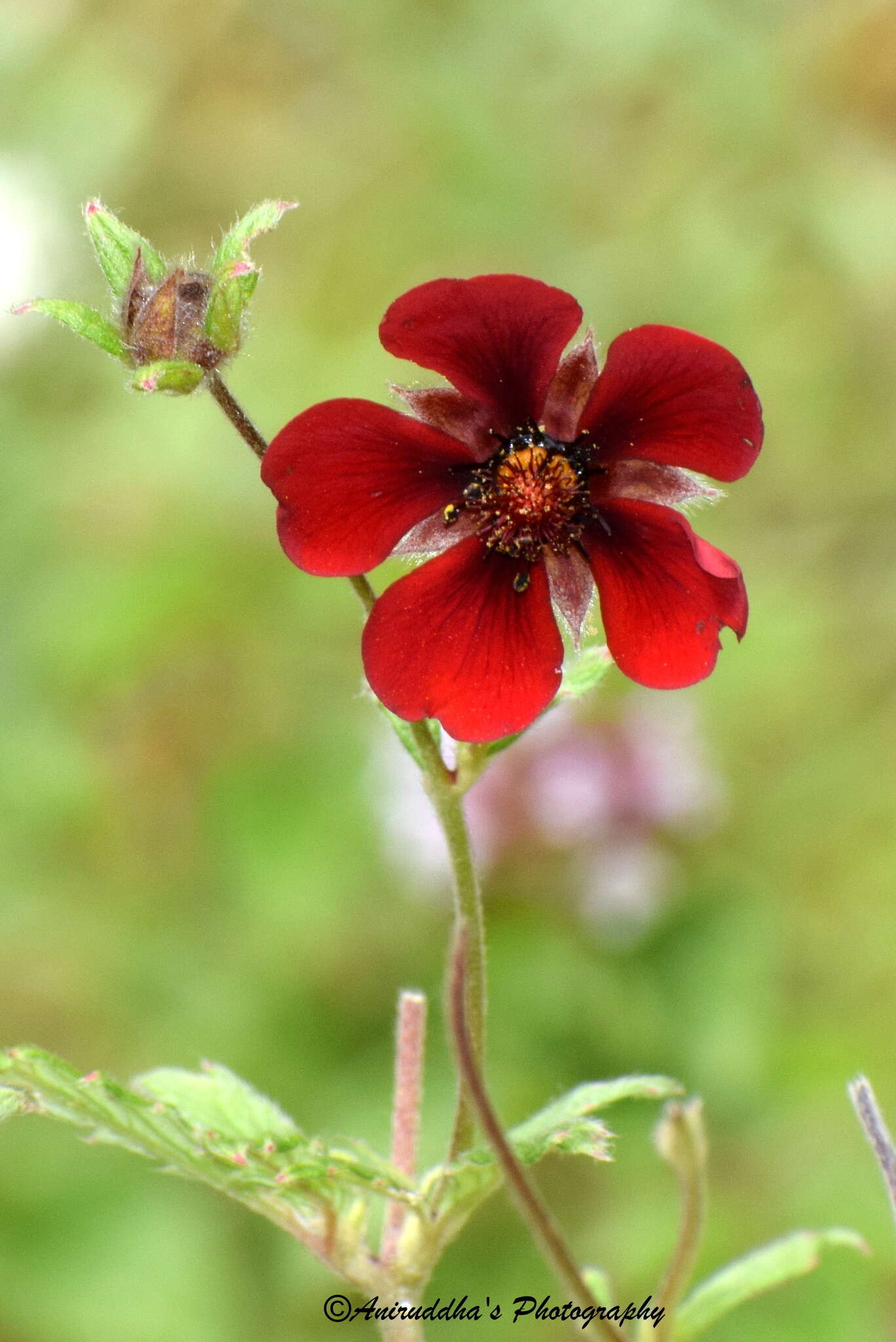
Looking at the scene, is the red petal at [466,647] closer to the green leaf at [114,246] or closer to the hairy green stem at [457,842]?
the hairy green stem at [457,842]

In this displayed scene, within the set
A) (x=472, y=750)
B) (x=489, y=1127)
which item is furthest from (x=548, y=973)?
(x=489, y=1127)

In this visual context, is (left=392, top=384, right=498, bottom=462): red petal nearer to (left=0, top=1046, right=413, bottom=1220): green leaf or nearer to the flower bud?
the flower bud

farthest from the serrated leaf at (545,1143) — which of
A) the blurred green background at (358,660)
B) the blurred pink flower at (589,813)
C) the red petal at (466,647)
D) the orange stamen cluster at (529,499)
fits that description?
the blurred pink flower at (589,813)

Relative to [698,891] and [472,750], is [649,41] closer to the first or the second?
[698,891]

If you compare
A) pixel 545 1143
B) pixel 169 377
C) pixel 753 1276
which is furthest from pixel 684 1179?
pixel 169 377

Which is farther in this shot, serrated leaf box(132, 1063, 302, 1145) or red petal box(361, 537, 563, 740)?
serrated leaf box(132, 1063, 302, 1145)

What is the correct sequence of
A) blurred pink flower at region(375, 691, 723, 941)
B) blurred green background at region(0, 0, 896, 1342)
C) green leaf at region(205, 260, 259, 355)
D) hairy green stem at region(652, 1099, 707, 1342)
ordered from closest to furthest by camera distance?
hairy green stem at region(652, 1099, 707, 1342) → green leaf at region(205, 260, 259, 355) → blurred green background at region(0, 0, 896, 1342) → blurred pink flower at region(375, 691, 723, 941)

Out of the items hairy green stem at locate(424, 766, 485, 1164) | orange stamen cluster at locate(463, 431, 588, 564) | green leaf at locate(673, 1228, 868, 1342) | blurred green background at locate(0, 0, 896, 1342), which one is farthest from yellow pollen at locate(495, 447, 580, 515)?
blurred green background at locate(0, 0, 896, 1342)
